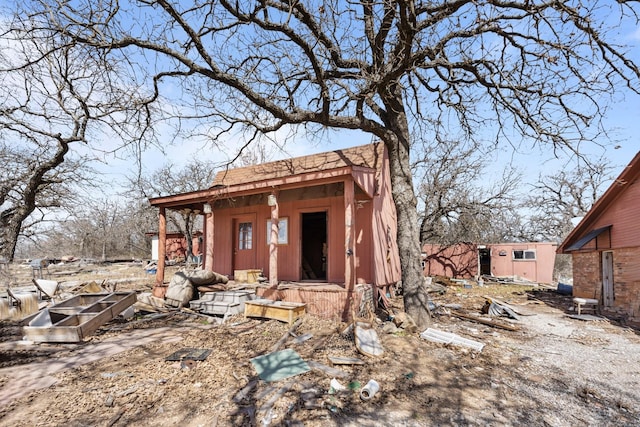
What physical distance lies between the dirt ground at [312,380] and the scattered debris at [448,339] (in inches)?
5.3

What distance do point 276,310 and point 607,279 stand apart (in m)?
11.1

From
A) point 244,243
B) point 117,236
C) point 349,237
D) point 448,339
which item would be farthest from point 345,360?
point 117,236

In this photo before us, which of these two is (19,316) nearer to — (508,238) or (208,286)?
(208,286)

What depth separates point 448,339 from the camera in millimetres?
6281

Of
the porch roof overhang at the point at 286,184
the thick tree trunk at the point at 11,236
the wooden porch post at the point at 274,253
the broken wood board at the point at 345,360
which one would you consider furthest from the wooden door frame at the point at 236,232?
the broken wood board at the point at 345,360

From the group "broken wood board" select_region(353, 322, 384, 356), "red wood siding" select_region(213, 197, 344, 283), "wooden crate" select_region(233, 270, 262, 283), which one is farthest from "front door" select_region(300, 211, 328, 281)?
"broken wood board" select_region(353, 322, 384, 356)

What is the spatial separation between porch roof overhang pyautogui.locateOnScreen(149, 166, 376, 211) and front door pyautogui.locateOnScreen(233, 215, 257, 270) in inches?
67.0

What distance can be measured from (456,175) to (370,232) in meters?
9.52

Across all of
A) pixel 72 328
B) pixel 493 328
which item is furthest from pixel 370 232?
pixel 72 328

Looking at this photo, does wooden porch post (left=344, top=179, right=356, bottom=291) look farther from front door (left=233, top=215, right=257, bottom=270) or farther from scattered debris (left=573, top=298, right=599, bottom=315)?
scattered debris (left=573, top=298, right=599, bottom=315)

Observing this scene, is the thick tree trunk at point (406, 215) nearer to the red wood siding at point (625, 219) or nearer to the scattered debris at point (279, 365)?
the scattered debris at point (279, 365)

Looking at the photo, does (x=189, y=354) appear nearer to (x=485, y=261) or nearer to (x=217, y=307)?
(x=217, y=307)

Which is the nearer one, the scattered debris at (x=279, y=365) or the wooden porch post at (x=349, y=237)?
the scattered debris at (x=279, y=365)

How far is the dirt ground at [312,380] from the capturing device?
3.56 metres
